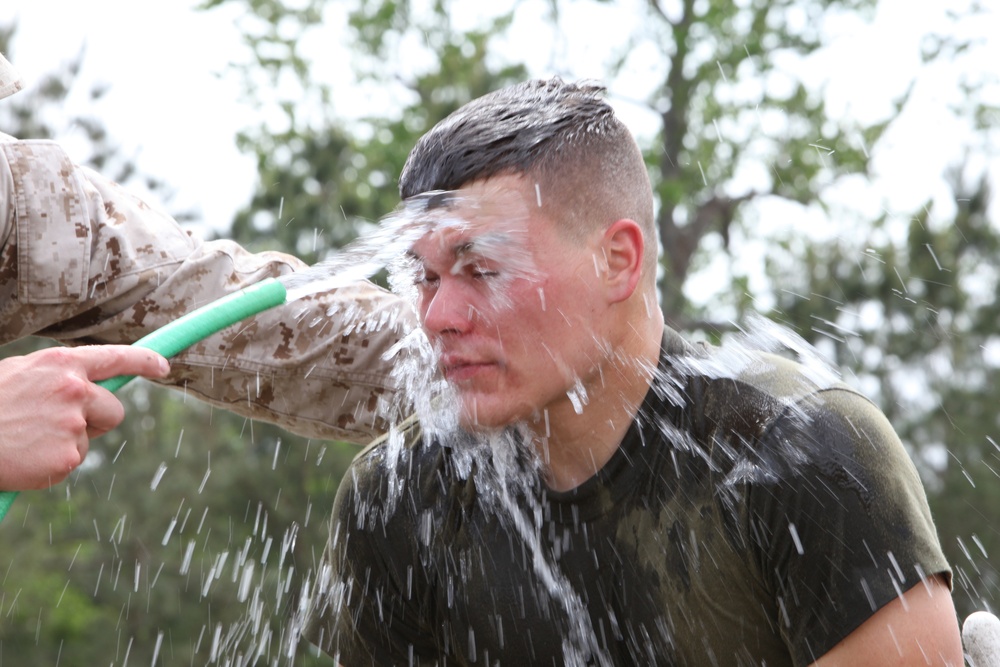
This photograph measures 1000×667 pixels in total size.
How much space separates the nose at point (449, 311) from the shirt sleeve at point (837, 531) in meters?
0.69

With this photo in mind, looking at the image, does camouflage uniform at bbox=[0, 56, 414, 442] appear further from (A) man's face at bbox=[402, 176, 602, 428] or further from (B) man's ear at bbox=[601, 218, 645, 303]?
(B) man's ear at bbox=[601, 218, 645, 303]

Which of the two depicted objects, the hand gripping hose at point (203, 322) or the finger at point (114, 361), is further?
the hand gripping hose at point (203, 322)

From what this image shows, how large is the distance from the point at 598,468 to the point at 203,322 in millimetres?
906

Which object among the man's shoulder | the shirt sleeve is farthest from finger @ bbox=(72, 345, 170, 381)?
the shirt sleeve

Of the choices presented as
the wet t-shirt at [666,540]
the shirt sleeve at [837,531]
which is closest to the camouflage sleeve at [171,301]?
the wet t-shirt at [666,540]

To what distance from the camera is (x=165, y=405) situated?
55.2 feet

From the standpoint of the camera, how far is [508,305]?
261 cm

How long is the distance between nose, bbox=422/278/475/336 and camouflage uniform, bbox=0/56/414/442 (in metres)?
0.45

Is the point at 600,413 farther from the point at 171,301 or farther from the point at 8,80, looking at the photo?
the point at 8,80

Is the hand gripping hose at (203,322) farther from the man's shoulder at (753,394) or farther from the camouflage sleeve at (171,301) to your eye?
the man's shoulder at (753,394)

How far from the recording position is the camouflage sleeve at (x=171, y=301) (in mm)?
3023

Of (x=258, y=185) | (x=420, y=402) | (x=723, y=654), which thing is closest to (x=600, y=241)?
(x=420, y=402)

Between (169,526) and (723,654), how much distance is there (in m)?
13.4

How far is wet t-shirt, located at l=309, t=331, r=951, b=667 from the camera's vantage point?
236 centimetres
